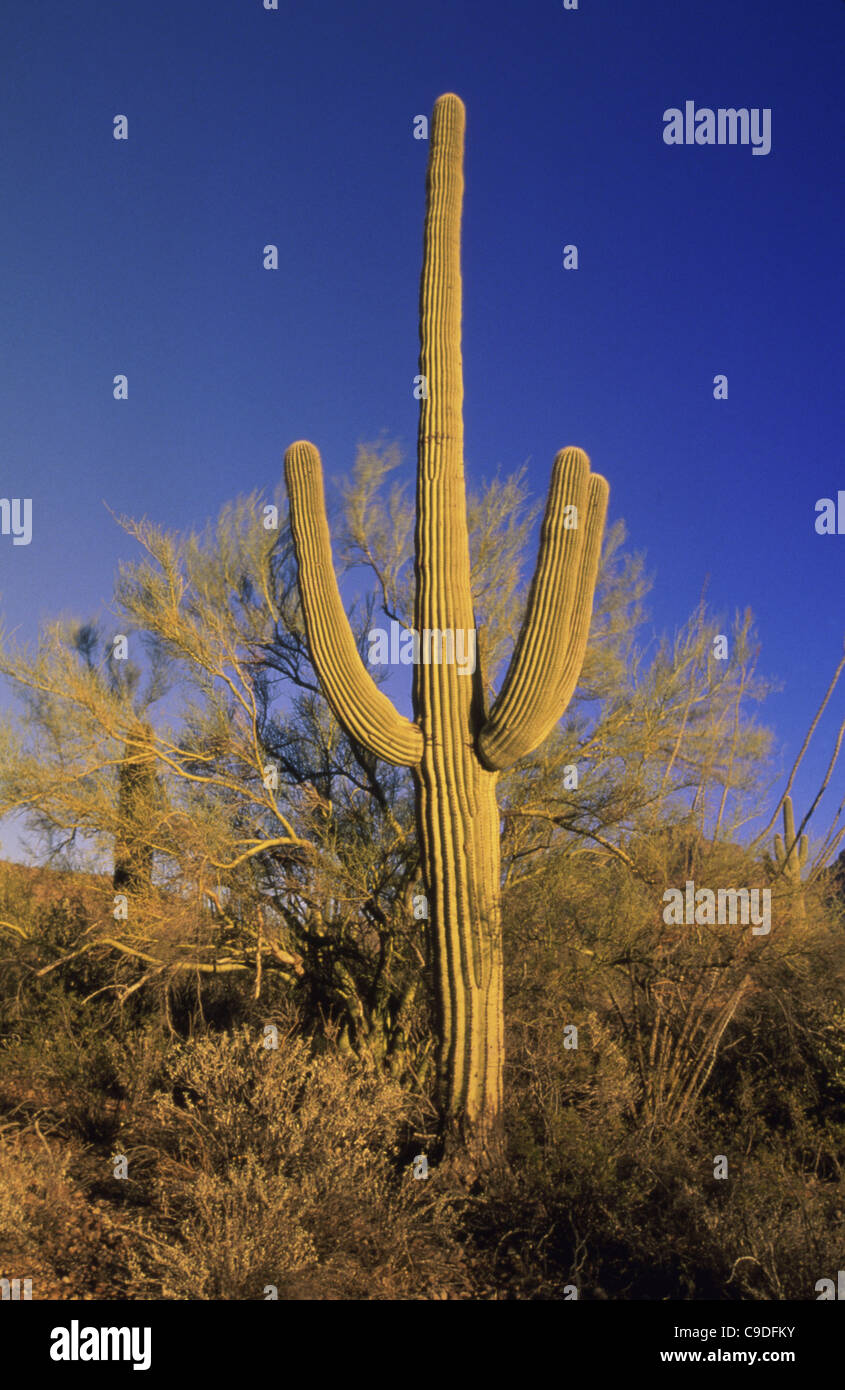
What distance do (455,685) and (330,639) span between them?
109 centimetres

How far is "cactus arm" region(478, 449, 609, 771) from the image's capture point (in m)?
7.17

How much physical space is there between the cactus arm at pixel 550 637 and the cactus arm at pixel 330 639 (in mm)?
702

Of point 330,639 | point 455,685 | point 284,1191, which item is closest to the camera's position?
point 284,1191

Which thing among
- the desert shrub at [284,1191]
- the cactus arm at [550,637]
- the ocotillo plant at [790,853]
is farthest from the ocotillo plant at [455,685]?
the ocotillo plant at [790,853]

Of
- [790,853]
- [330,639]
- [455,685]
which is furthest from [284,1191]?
[790,853]

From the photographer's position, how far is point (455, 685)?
7.49m

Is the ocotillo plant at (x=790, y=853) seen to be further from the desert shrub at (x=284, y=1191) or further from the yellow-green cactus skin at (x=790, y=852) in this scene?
the desert shrub at (x=284, y=1191)

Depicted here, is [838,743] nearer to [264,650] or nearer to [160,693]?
[264,650]

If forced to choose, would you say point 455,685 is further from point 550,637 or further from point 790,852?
point 790,852

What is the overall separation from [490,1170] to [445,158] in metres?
8.21

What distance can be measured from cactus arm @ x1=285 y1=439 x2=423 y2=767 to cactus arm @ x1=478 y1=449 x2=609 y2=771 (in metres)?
0.70

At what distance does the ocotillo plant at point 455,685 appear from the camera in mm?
7012

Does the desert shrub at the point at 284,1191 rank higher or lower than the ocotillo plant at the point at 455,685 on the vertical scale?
lower

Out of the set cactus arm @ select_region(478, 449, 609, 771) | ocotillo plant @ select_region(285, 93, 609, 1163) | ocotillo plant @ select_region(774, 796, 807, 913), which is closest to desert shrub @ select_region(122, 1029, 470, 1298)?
ocotillo plant @ select_region(285, 93, 609, 1163)
